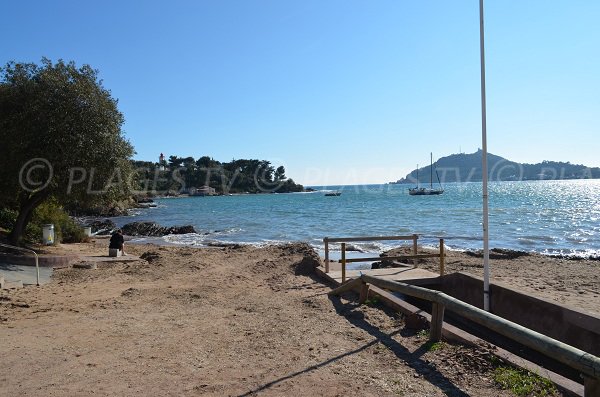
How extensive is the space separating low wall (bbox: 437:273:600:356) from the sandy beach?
1791mm

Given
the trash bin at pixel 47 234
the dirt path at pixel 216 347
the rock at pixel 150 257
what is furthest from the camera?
the trash bin at pixel 47 234

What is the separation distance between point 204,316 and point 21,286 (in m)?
5.33

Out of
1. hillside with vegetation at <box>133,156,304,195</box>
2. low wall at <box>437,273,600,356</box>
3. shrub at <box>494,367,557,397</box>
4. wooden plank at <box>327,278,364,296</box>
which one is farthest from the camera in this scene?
hillside with vegetation at <box>133,156,304,195</box>

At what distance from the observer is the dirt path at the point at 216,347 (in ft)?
15.9

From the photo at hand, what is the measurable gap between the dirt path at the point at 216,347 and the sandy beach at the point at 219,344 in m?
0.02

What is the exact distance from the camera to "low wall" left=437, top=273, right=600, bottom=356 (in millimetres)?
7570

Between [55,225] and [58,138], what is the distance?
753cm

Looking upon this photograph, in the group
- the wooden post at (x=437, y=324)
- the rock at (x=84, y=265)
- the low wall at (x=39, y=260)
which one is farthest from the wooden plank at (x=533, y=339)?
the low wall at (x=39, y=260)

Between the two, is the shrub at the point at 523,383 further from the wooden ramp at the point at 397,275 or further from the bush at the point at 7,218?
the bush at the point at 7,218

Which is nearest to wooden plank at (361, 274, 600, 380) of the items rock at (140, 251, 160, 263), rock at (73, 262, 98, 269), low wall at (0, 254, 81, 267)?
rock at (73, 262, 98, 269)

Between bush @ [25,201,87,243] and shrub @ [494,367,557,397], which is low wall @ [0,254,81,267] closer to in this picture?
bush @ [25,201,87,243]

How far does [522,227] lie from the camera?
3584 centimetres

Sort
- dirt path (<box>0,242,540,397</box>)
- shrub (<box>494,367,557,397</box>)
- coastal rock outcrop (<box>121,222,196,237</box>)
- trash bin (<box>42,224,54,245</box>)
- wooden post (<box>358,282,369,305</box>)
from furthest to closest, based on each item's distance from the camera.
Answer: coastal rock outcrop (<box>121,222,196,237</box>), trash bin (<box>42,224,54,245</box>), wooden post (<box>358,282,369,305</box>), dirt path (<box>0,242,540,397</box>), shrub (<box>494,367,557,397</box>)

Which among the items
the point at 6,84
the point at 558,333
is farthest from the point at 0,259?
the point at 558,333
